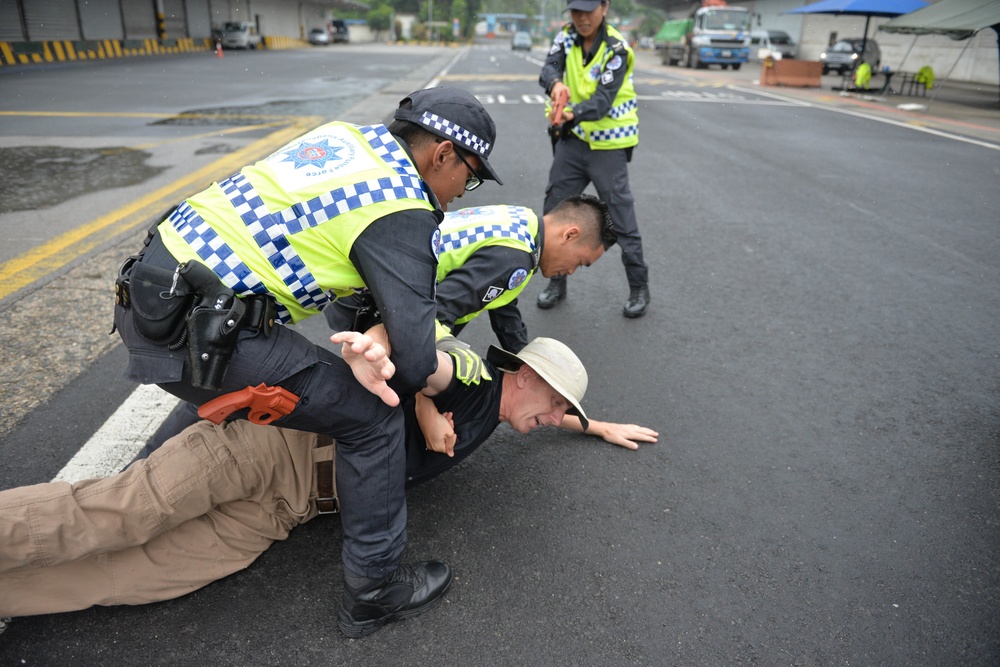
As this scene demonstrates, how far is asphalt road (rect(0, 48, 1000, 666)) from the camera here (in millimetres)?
1902

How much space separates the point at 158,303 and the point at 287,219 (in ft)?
1.18

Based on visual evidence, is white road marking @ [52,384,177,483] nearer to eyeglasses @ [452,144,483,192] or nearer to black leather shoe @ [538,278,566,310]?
eyeglasses @ [452,144,483,192]

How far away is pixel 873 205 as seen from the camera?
275 inches

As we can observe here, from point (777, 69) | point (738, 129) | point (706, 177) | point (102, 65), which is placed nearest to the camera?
point (706, 177)

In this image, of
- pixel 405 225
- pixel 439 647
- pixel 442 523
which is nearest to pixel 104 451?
pixel 442 523

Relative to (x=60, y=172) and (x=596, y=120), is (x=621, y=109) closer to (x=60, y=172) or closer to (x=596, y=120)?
(x=596, y=120)

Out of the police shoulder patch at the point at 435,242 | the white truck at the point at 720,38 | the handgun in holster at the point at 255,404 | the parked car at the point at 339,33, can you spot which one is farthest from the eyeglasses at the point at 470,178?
the parked car at the point at 339,33

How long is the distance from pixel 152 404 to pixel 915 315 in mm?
4215

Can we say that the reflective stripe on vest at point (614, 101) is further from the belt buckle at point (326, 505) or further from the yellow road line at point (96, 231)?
the yellow road line at point (96, 231)

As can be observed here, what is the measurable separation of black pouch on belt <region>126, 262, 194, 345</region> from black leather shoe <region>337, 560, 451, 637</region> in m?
0.80

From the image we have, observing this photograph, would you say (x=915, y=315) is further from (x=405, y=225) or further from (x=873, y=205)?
(x=405, y=225)

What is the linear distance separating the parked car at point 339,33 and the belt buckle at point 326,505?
234 ft

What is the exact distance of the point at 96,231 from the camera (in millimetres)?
5207

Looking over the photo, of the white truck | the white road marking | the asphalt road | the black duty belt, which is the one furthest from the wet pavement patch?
the white truck
